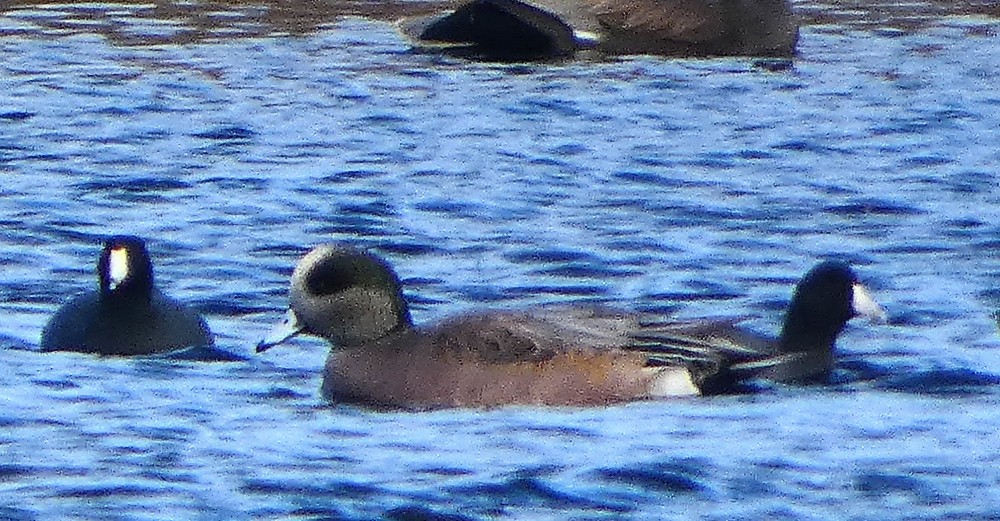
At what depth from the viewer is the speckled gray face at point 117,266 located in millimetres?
10242

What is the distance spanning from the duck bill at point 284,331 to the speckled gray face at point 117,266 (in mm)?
784

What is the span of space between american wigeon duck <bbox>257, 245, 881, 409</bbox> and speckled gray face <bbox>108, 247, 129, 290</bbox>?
2.71ft

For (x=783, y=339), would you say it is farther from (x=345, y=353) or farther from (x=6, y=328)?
(x=6, y=328)

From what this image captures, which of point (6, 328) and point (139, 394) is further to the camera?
point (6, 328)

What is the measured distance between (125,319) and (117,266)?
0.27m

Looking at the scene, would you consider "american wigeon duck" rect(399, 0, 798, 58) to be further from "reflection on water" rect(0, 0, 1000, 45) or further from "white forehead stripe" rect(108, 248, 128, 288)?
"white forehead stripe" rect(108, 248, 128, 288)

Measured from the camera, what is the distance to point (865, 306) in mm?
9930

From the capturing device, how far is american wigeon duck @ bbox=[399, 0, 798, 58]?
16641 mm

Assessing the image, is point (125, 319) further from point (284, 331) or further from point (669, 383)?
point (669, 383)

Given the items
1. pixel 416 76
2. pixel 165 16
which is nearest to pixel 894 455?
pixel 416 76

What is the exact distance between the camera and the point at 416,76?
1570 centimetres

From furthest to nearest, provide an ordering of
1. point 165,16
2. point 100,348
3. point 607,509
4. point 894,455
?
1. point 165,16
2. point 100,348
3. point 894,455
4. point 607,509

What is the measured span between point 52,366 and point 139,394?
1.81ft

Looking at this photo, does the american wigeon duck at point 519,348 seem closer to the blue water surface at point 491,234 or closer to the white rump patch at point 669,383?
the white rump patch at point 669,383
